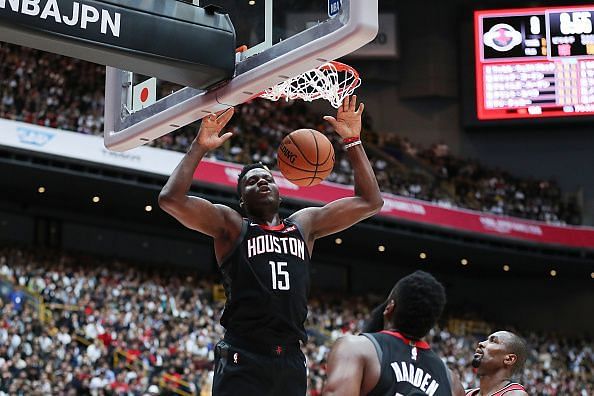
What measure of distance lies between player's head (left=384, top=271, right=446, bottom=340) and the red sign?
17099mm

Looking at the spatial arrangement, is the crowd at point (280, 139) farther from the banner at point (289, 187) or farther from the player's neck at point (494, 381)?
the player's neck at point (494, 381)

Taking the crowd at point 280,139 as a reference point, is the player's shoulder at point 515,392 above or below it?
below

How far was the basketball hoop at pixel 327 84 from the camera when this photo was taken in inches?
258

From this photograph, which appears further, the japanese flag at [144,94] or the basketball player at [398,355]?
the japanese flag at [144,94]

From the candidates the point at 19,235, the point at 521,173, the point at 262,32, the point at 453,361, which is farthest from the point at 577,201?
the point at 262,32

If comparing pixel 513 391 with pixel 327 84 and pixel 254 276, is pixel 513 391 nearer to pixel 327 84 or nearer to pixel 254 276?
pixel 254 276

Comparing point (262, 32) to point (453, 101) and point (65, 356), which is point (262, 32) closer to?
point (65, 356)

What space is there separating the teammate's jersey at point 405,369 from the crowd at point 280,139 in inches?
630

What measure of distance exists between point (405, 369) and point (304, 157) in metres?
1.45

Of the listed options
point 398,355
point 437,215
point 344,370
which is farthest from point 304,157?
point 437,215

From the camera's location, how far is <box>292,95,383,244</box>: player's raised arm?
504 cm

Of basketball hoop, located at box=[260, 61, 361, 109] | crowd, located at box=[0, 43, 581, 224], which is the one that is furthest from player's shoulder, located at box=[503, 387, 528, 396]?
crowd, located at box=[0, 43, 581, 224]

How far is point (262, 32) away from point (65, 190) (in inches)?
673

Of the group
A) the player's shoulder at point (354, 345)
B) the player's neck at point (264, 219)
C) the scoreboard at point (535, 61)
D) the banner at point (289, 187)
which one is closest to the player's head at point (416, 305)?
the player's shoulder at point (354, 345)
